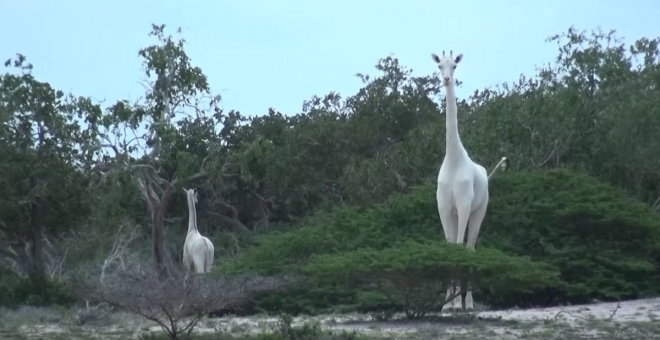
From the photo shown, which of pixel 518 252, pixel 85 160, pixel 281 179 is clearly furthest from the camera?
pixel 281 179

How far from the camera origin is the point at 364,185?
35844 millimetres

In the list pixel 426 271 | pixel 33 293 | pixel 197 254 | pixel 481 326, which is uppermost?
pixel 197 254

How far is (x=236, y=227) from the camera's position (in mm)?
44281

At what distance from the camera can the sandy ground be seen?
15.7m

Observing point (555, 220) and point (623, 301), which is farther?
point (555, 220)

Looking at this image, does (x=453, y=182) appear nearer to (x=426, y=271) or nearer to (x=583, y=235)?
(x=426, y=271)

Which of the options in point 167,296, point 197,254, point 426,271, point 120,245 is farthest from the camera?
point 120,245

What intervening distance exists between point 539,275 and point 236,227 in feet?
89.9

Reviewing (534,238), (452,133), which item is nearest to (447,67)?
(452,133)

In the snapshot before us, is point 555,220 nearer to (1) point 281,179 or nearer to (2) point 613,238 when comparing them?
(2) point 613,238

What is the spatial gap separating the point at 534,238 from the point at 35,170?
36.0 feet

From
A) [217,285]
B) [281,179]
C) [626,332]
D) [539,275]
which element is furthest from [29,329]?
[281,179]

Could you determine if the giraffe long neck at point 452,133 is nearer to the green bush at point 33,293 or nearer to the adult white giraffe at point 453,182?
the adult white giraffe at point 453,182

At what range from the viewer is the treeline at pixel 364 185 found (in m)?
22.5
